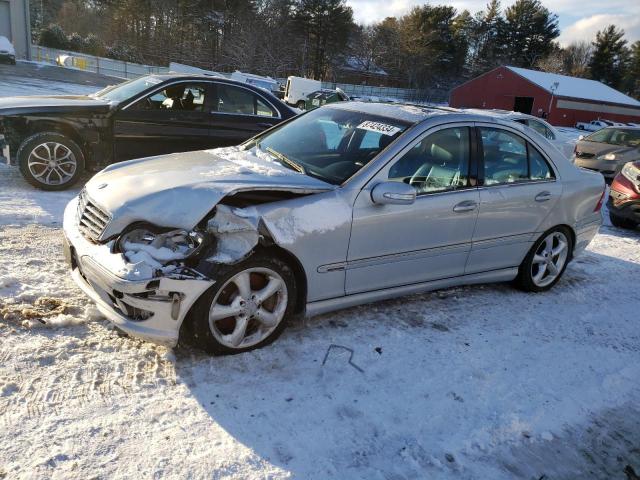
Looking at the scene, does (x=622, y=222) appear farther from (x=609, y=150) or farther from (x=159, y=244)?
(x=159, y=244)

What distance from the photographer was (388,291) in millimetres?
3945

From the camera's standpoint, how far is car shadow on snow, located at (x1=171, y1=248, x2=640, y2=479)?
2.70 meters

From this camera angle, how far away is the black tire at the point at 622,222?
8344 millimetres

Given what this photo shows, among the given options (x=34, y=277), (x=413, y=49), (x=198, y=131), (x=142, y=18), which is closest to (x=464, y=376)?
(x=34, y=277)

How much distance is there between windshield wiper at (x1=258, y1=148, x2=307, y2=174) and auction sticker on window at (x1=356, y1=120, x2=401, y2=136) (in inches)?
26.5

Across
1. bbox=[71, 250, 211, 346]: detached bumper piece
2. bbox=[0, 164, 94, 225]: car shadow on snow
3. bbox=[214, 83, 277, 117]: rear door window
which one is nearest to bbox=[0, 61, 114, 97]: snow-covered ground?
bbox=[0, 164, 94, 225]: car shadow on snow

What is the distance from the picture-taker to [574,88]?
4912cm

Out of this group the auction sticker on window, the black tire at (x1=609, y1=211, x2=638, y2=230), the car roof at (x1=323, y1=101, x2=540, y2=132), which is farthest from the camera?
the black tire at (x1=609, y1=211, x2=638, y2=230)

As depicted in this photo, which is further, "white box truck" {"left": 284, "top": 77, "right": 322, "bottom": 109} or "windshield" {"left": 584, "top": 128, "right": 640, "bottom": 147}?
"white box truck" {"left": 284, "top": 77, "right": 322, "bottom": 109}

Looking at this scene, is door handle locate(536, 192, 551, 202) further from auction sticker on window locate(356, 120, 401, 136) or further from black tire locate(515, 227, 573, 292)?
auction sticker on window locate(356, 120, 401, 136)

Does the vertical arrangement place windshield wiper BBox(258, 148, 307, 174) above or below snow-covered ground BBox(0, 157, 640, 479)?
above

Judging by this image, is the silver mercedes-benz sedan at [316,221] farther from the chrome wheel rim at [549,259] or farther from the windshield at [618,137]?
the windshield at [618,137]

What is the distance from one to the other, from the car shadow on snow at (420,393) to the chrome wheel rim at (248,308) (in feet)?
0.45

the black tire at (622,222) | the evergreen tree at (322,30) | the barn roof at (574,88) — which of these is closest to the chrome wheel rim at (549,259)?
the black tire at (622,222)
